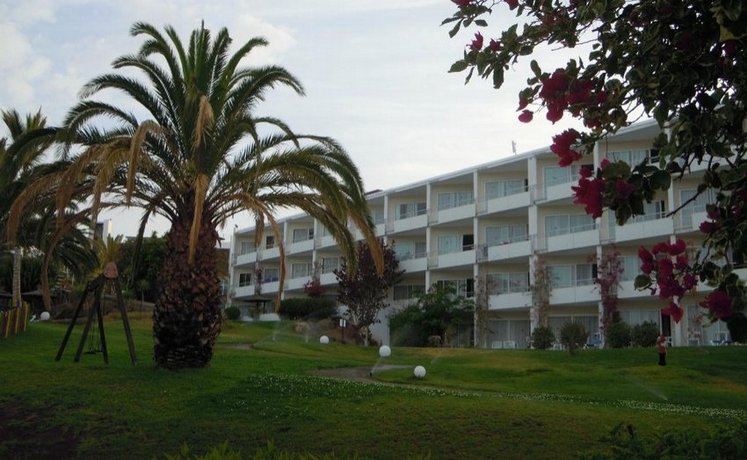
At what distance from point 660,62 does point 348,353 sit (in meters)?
29.0

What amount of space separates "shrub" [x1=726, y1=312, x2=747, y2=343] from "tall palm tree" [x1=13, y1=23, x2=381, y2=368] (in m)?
11.6

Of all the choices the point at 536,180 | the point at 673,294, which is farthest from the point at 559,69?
the point at 536,180

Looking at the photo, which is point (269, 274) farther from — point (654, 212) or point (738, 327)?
point (738, 327)

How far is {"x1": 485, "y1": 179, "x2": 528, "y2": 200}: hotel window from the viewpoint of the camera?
4928cm

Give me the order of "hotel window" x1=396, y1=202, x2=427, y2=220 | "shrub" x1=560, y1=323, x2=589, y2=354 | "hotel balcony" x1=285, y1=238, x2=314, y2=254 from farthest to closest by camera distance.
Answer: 1. "hotel balcony" x1=285, y1=238, x2=314, y2=254
2. "hotel window" x1=396, y1=202, x2=427, y2=220
3. "shrub" x1=560, y1=323, x2=589, y2=354

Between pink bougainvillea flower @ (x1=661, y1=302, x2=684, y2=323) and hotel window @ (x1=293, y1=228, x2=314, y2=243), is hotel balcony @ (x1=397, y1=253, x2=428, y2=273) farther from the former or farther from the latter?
pink bougainvillea flower @ (x1=661, y1=302, x2=684, y2=323)

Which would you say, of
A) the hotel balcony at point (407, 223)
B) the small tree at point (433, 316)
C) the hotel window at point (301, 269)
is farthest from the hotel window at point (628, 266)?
the hotel window at point (301, 269)

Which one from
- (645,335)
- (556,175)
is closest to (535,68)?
(645,335)

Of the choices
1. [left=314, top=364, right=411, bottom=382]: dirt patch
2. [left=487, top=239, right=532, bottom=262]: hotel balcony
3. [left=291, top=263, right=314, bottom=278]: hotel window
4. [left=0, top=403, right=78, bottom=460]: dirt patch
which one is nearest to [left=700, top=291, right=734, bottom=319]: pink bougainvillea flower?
[left=0, top=403, right=78, bottom=460]: dirt patch

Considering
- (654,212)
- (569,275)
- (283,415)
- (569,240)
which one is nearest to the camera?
(283,415)

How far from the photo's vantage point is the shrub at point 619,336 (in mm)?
37250

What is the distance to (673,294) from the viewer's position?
548 cm

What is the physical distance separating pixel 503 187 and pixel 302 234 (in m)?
23.0

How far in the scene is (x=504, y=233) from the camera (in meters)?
49.7
